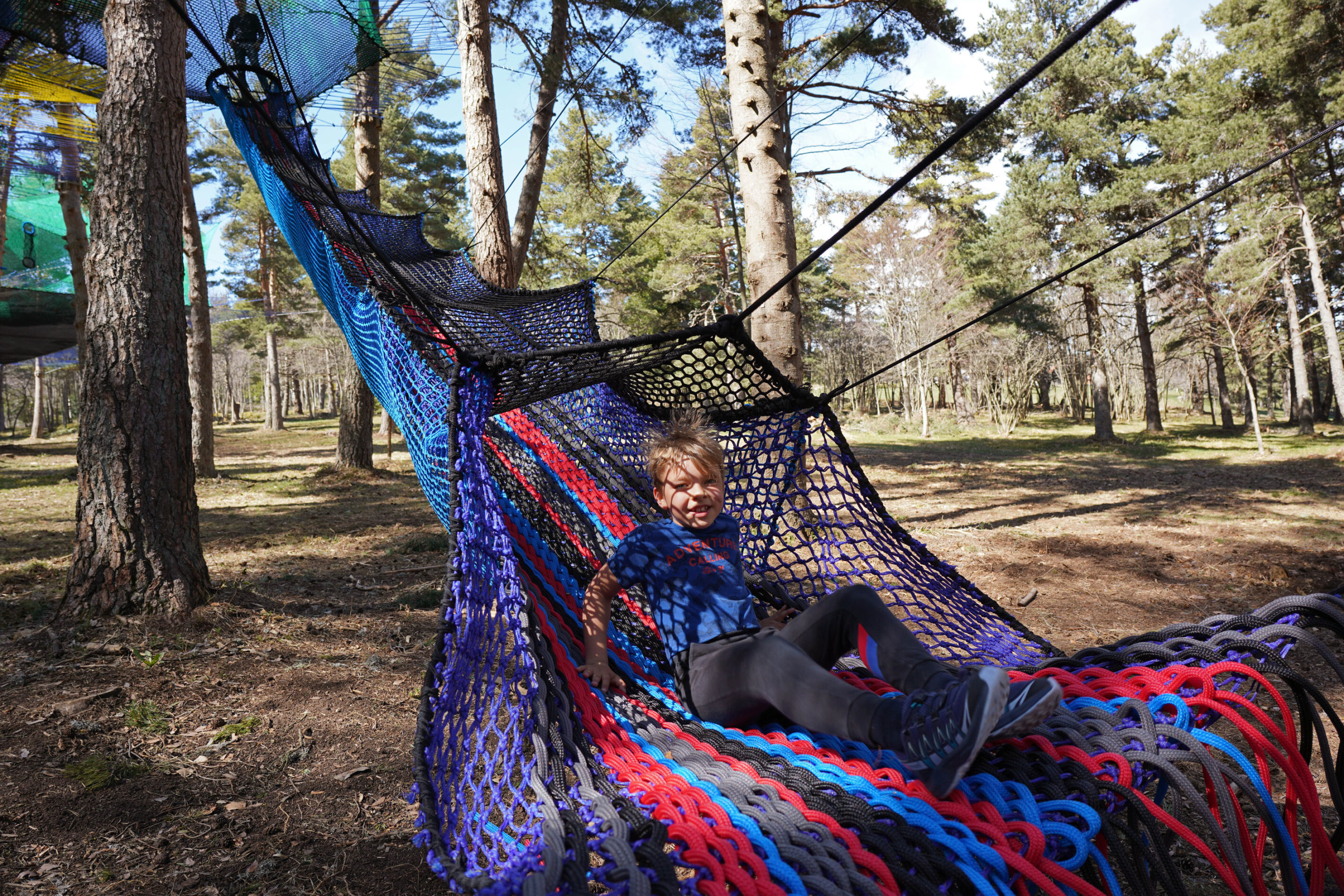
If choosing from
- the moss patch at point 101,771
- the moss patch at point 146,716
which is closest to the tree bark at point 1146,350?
the moss patch at point 146,716

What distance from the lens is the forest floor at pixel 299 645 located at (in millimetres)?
1330

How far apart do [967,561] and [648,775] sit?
9.77ft

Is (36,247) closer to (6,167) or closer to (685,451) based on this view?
(6,167)

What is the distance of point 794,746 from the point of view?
1192 mm

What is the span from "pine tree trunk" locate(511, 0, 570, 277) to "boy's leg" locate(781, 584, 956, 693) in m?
4.18

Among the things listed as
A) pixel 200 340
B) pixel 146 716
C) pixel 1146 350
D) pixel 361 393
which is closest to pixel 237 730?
pixel 146 716

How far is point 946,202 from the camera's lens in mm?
10508

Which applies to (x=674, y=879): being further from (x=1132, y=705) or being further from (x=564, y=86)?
(x=564, y=86)

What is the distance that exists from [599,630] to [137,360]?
5.89 feet

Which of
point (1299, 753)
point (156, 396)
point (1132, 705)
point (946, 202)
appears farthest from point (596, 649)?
point (946, 202)

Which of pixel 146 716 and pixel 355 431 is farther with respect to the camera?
pixel 355 431

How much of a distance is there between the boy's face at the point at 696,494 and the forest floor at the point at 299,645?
799 millimetres

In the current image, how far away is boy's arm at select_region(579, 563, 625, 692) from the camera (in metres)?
1.40

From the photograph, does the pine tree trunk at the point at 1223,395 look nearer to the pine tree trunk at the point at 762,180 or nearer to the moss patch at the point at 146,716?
the pine tree trunk at the point at 762,180
